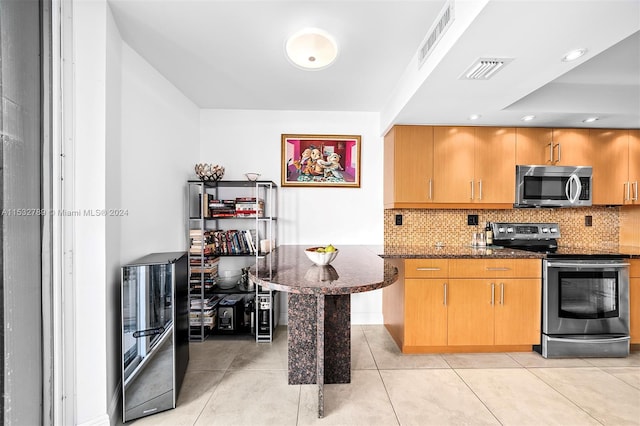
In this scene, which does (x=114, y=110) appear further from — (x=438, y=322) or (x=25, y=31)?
(x=438, y=322)

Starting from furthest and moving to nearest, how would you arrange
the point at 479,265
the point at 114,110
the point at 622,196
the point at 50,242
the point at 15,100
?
the point at 622,196 → the point at 479,265 → the point at 114,110 → the point at 50,242 → the point at 15,100

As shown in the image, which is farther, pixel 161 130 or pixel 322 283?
pixel 161 130

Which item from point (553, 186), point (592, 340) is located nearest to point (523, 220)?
point (553, 186)

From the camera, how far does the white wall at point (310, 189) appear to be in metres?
3.28

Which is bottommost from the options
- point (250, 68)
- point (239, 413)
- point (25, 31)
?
point (239, 413)

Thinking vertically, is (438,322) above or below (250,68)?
below

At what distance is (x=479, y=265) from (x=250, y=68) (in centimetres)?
258

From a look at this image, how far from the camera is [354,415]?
178cm

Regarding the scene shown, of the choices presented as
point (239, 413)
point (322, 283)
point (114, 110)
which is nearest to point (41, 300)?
point (114, 110)

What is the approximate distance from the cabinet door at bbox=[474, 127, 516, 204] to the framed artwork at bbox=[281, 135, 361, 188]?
4.05 ft

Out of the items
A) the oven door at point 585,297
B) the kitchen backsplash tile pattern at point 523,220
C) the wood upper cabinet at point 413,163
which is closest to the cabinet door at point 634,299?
the oven door at point 585,297

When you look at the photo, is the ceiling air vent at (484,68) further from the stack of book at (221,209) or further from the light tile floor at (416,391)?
the stack of book at (221,209)

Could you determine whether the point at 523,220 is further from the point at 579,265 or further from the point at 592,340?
the point at 592,340

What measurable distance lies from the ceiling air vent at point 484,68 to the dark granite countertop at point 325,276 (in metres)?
1.32
